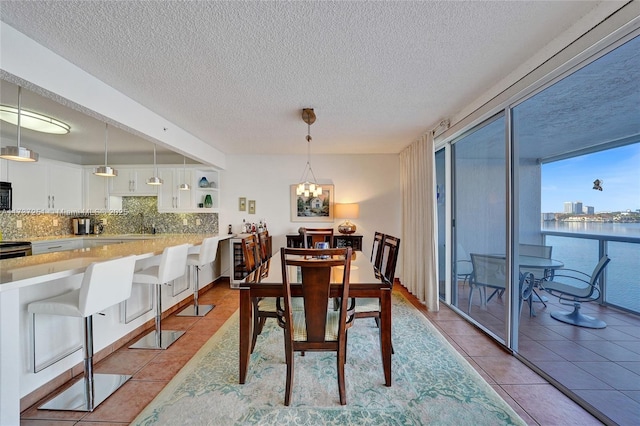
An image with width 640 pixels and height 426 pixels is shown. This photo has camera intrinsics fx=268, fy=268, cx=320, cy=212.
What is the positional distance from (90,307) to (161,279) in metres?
0.85

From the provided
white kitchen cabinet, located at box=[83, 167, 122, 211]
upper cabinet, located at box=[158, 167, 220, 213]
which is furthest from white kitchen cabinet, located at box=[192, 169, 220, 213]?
white kitchen cabinet, located at box=[83, 167, 122, 211]

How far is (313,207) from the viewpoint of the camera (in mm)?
5227

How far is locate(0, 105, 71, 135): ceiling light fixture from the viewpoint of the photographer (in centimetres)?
276

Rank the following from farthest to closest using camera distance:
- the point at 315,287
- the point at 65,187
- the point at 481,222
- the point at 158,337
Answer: the point at 65,187 < the point at 481,222 < the point at 158,337 < the point at 315,287

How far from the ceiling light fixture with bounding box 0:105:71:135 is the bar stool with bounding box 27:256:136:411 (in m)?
2.05

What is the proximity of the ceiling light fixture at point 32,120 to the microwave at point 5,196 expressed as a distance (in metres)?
1.29

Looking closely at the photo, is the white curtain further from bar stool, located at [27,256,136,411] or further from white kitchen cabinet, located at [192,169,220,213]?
white kitchen cabinet, located at [192,169,220,213]

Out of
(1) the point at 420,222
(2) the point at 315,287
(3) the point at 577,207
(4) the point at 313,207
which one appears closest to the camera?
(2) the point at 315,287

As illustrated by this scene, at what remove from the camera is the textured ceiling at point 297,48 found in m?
1.56

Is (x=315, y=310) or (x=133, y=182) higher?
(x=133, y=182)

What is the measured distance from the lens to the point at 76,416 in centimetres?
178

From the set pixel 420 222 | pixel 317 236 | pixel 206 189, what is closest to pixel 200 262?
pixel 206 189

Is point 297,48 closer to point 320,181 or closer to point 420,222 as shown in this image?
point 420,222

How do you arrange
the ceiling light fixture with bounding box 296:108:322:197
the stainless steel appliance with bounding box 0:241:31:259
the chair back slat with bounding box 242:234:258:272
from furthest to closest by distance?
the stainless steel appliance with bounding box 0:241:31:259 < the ceiling light fixture with bounding box 296:108:322:197 < the chair back slat with bounding box 242:234:258:272
